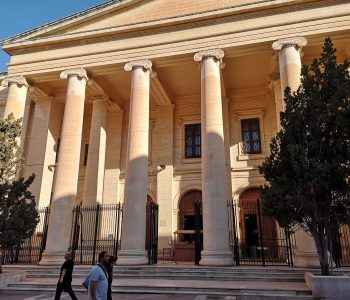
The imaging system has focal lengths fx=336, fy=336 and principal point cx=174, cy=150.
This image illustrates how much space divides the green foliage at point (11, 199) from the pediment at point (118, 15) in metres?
7.74

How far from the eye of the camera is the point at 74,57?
16.8 m

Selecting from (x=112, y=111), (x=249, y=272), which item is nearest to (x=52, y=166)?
(x=112, y=111)

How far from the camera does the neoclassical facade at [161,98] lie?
44.8 feet

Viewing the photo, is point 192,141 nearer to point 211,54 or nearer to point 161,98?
point 161,98

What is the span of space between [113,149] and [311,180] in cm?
1427

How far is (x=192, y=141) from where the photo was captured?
66.6 feet

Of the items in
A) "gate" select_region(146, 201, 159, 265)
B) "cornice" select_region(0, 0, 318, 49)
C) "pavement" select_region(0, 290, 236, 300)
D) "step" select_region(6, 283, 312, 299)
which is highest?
"cornice" select_region(0, 0, 318, 49)

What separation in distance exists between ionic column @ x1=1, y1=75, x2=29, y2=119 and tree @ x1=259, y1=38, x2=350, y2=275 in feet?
41.8

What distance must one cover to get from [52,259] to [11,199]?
4025 mm

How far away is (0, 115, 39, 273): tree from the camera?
10312 mm

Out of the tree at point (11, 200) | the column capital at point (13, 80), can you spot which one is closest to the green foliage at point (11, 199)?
the tree at point (11, 200)

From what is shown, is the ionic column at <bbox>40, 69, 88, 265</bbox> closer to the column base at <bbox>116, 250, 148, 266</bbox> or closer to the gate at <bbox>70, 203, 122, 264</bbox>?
the gate at <bbox>70, 203, 122, 264</bbox>

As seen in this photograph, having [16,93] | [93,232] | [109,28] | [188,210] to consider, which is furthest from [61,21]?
[188,210]

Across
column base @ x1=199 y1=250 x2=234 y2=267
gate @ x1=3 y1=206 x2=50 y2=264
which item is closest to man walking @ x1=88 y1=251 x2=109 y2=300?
column base @ x1=199 y1=250 x2=234 y2=267
